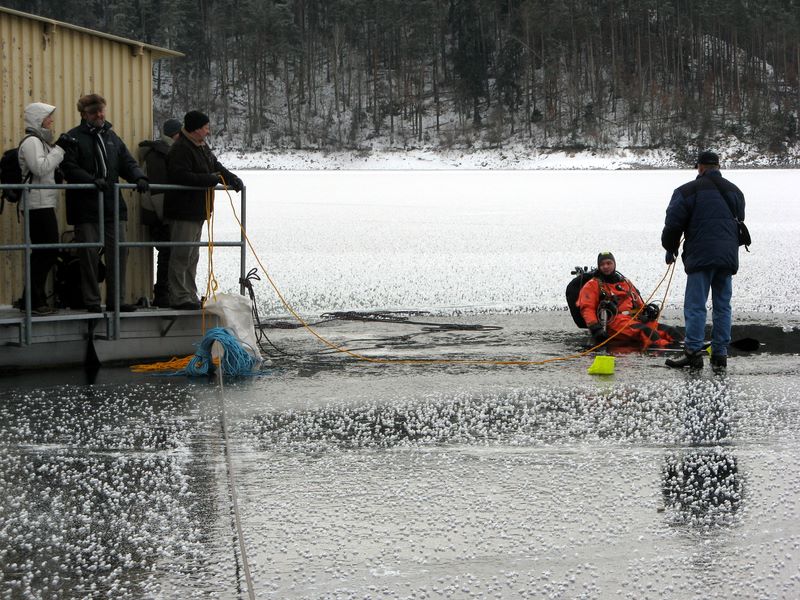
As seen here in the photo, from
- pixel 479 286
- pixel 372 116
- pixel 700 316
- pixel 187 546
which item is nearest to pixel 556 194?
pixel 479 286

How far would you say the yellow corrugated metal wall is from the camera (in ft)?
29.8

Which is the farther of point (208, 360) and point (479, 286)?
point (479, 286)

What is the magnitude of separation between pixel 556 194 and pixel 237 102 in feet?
160

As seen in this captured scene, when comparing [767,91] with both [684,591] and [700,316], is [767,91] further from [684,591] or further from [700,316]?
[684,591]

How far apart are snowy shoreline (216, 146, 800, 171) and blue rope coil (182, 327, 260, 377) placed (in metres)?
57.0

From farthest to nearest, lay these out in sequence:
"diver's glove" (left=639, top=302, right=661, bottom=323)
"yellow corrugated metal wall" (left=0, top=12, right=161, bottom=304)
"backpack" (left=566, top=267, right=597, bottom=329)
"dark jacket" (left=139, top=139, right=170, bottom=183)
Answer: "backpack" (left=566, top=267, right=597, bottom=329), "diver's glove" (left=639, top=302, right=661, bottom=323), "dark jacket" (left=139, top=139, right=170, bottom=183), "yellow corrugated metal wall" (left=0, top=12, right=161, bottom=304)

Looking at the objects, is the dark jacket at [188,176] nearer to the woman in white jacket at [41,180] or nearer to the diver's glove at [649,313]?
the woman in white jacket at [41,180]

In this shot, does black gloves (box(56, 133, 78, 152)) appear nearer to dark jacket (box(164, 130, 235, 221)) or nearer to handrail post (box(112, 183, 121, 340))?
handrail post (box(112, 183, 121, 340))

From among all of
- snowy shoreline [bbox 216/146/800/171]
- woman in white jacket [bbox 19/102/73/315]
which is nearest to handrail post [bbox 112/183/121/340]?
woman in white jacket [bbox 19/102/73/315]

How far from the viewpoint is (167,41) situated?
3297 inches

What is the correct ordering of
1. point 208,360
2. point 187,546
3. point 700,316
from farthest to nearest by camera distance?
1. point 700,316
2. point 208,360
3. point 187,546

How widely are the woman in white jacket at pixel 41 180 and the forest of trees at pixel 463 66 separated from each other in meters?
65.6

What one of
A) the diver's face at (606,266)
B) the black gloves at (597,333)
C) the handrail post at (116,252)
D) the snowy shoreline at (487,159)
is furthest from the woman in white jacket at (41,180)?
the snowy shoreline at (487,159)

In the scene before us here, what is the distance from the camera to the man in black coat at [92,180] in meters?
8.67
